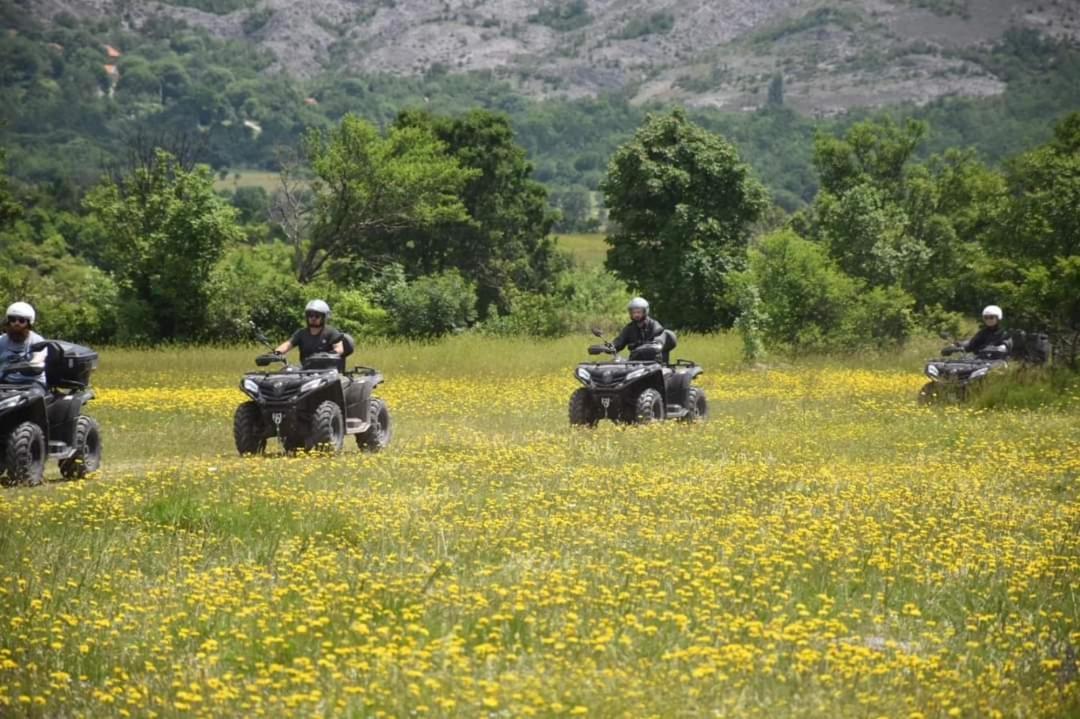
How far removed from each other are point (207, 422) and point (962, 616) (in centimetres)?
1716

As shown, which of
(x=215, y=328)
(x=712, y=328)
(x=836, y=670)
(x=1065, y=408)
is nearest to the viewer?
(x=836, y=670)

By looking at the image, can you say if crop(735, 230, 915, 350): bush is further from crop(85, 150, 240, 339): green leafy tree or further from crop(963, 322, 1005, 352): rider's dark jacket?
crop(85, 150, 240, 339): green leafy tree

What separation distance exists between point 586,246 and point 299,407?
120432 millimetres

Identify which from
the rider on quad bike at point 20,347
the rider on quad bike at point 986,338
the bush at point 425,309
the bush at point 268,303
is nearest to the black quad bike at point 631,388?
the rider on quad bike at point 986,338

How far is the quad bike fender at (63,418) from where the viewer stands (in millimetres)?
17344

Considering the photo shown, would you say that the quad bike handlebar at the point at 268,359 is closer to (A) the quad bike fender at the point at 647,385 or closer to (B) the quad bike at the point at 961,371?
(A) the quad bike fender at the point at 647,385

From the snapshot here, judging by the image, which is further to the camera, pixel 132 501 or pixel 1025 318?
pixel 1025 318

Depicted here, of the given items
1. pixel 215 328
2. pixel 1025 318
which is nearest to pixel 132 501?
pixel 1025 318

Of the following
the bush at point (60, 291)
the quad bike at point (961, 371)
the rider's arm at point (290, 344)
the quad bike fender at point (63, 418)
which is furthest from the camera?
the bush at point (60, 291)

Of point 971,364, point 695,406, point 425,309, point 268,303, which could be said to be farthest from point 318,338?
point 425,309

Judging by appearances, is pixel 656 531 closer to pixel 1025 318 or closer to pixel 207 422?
pixel 207 422

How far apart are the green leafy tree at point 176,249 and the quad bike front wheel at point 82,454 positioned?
2944cm

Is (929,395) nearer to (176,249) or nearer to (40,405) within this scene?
(40,405)

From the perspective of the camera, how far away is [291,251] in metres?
72.6
